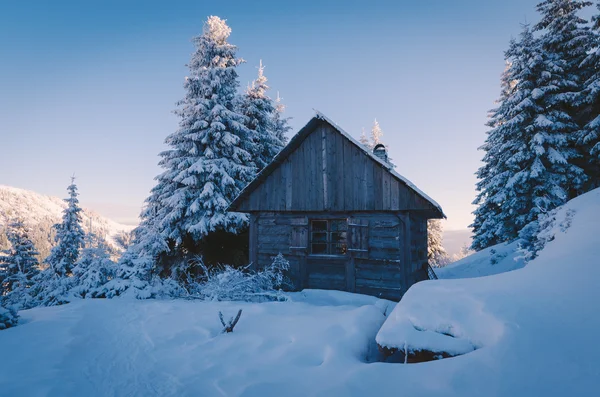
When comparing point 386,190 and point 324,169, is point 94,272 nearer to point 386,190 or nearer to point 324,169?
point 324,169

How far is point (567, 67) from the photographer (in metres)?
15.3

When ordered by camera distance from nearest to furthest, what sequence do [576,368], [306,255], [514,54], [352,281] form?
[576,368], [352,281], [306,255], [514,54]

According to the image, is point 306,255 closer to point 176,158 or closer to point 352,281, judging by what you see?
point 352,281

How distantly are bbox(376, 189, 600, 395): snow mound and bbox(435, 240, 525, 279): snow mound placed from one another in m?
10.1

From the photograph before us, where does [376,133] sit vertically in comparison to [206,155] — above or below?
above

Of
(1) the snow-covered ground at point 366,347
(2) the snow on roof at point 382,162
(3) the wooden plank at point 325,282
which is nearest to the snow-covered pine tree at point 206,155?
(3) the wooden plank at point 325,282

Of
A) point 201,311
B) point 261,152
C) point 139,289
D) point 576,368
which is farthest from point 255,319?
point 261,152

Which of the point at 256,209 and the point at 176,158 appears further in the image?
the point at 176,158

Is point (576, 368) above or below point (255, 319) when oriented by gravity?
above

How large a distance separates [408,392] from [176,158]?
15.1 meters

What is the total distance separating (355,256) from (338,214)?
1600 millimetres

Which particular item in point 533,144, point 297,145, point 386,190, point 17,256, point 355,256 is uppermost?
point 533,144

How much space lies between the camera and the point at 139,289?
29.7 feet

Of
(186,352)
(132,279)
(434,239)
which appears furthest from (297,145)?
(434,239)
